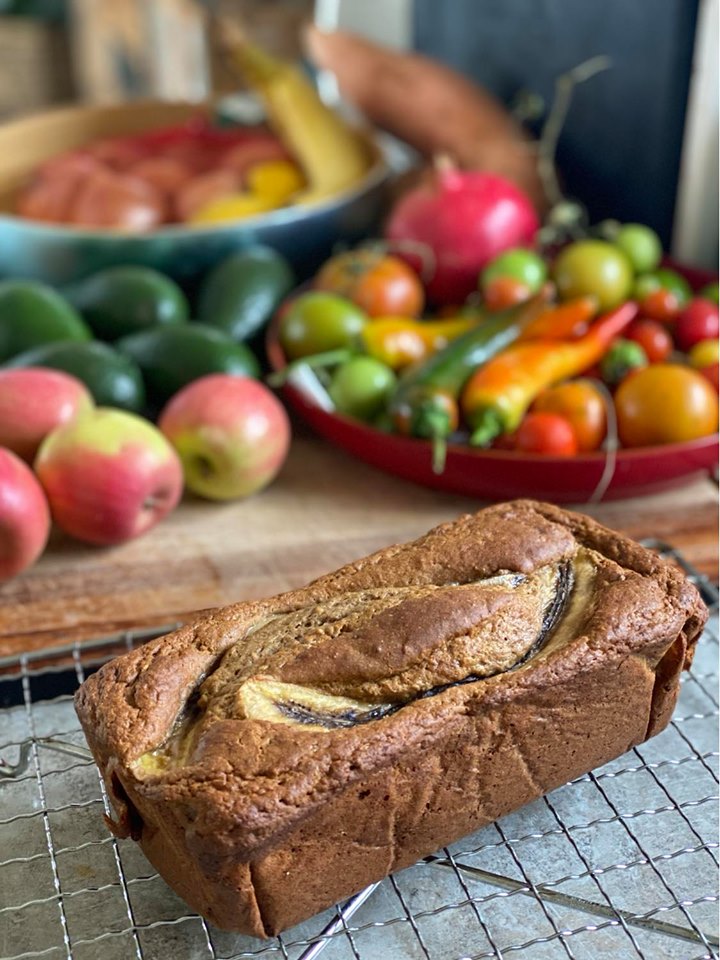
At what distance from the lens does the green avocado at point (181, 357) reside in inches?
69.7

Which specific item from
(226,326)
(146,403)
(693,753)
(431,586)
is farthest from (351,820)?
(226,326)

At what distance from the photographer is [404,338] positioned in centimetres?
181

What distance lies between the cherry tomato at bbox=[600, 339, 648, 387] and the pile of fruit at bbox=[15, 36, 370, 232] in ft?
2.63

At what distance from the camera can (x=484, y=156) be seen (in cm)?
227

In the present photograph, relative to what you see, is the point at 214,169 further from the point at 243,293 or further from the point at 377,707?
the point at 377,707

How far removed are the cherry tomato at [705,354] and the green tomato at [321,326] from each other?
0.53 m

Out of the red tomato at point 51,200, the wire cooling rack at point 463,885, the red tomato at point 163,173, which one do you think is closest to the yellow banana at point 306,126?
the red tomato at point 163,173

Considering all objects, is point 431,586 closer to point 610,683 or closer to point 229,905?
point 610,683

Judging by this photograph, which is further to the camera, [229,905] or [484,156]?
[484,156]

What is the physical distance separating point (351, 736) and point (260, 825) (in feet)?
0.35

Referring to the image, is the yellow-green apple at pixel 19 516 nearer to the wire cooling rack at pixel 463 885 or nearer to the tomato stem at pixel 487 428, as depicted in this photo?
the wire cooling rack at pixel 463 885

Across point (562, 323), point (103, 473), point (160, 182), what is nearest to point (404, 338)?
point (562, 323)

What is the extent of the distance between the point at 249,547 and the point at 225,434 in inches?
6.6

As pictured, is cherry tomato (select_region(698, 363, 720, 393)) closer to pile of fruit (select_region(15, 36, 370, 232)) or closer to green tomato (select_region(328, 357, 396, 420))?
green tomato (select_region(328, 357, 396, 420))
